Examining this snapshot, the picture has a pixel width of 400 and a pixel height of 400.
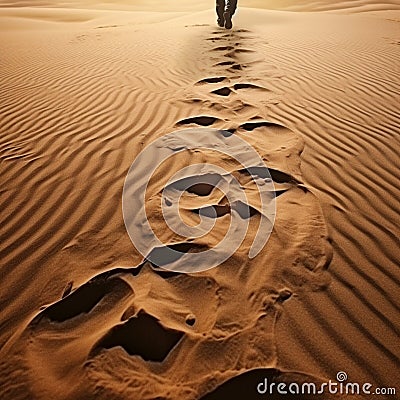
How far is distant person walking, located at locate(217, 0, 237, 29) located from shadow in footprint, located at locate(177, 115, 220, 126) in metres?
6.80

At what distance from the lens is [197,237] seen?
230 centimetres

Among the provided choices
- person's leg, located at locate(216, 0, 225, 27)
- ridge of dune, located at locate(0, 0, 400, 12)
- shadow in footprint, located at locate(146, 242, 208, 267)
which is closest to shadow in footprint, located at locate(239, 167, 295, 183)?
shadow in footprint, located at locate(146, 242, 208, 267)

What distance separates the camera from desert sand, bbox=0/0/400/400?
5.26 ft

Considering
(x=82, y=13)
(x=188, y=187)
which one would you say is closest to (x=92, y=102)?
(x=188, y=187)

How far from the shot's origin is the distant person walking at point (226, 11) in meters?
8.93

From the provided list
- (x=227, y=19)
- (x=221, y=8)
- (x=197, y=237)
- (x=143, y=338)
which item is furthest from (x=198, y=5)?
(x=143, y=338)

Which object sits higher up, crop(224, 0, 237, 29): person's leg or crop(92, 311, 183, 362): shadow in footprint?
crop(224, 0, 237, 29): person's leg

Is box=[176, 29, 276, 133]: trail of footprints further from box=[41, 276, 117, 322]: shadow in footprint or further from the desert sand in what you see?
box=[41, 276, 117, 322]: shadow in footprint

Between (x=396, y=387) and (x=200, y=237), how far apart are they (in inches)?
55.2

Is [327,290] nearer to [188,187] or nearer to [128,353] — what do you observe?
[128,353]

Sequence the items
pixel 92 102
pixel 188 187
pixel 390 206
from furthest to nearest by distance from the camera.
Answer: pixel 92 102
pixel 188 187
pixel 390 206

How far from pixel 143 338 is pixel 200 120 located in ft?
9.08

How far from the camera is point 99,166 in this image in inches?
119

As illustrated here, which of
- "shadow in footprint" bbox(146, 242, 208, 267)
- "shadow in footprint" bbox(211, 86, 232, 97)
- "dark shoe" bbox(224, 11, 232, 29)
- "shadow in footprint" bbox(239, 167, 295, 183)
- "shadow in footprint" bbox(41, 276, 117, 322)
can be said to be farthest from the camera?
"dark shoe" bbox(224, 11, 232, 29)
